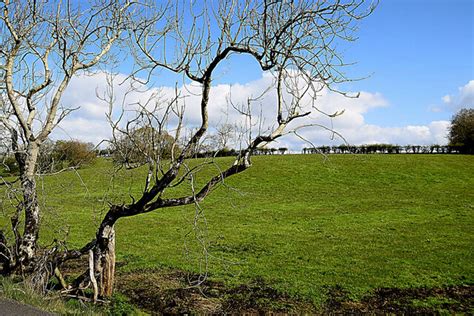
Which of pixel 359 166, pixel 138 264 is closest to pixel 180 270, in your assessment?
pixel 138 264

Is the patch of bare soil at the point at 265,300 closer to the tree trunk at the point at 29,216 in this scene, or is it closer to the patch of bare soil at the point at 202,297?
the patch of bare soil at the point at 202,297

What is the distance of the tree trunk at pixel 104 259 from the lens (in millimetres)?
7570

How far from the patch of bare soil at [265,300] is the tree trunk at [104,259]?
69 cm

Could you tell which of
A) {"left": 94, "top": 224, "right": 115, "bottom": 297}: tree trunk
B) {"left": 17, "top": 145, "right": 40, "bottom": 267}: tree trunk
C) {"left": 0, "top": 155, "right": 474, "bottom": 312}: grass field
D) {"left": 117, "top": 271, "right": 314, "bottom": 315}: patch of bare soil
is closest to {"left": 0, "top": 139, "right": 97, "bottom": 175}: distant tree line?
{"left": 17, "top": 145, "right": 40, "bottom": 267}: tree trunk

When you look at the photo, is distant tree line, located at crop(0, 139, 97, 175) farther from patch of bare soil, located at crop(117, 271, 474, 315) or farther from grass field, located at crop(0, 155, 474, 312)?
A: patch of bare soil, located at crop(117, 271, 474, 315)

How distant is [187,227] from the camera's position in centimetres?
1806

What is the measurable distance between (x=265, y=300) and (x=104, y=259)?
9.55 ft

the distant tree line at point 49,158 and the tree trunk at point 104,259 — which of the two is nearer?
the tree trunk at point 104,259

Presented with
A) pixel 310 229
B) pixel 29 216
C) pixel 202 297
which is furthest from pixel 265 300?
pixel 310 229

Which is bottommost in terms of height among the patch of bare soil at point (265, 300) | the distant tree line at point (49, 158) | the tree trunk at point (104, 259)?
the patch of bare soil at point (265, 300)

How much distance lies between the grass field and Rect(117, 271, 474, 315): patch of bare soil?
1.02ft

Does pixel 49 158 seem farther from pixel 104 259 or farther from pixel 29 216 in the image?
pixel 104 259

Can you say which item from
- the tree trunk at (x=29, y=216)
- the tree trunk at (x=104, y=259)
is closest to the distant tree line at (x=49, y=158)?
the tree trunk at (x=29, y=216)

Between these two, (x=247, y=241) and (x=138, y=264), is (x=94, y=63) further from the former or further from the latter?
(x=247, y=241)
